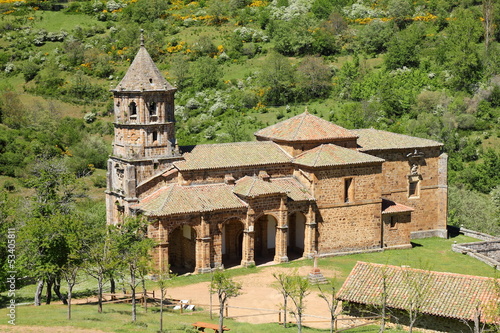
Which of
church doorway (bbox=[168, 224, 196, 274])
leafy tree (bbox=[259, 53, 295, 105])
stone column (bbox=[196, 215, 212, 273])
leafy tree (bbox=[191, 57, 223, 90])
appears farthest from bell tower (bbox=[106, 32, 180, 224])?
leafy tree (bbox=[191, 57, 223, 90])

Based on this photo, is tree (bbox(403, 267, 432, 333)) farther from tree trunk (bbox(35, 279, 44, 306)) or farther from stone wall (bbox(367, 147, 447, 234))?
tree trunk (bbox(35, 279, 44, 306))

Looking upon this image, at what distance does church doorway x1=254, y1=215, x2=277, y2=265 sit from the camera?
4628 centimetres

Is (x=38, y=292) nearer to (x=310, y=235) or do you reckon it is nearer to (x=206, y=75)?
(x=310, y=235)

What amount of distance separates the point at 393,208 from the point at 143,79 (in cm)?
1845

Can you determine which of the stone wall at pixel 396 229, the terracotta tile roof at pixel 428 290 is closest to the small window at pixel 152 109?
the terracotta tile roof at pixel 428 290

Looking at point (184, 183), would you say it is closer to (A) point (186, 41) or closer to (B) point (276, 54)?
(B) point (276, 54)

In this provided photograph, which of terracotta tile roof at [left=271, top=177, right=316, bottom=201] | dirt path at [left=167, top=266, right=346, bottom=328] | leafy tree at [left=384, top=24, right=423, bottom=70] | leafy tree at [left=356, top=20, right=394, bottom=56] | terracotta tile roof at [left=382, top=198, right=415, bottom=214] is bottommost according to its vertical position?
dirt path at [left=167, top=266, right=346, bottom=328]

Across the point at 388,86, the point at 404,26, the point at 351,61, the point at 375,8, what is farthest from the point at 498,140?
the point at 375,8

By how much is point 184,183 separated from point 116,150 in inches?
194

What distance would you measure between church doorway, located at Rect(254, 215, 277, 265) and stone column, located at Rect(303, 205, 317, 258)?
2.18m

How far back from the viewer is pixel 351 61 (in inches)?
3866

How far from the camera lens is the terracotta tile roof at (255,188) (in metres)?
42.8

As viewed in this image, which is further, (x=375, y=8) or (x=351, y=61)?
(x=375, y=8)

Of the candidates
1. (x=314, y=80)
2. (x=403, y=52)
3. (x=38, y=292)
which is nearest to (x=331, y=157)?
(x=38, y=292)
